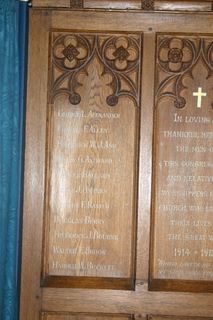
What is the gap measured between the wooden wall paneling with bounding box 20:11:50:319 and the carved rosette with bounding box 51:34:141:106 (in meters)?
0.11

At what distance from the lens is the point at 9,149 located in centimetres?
314

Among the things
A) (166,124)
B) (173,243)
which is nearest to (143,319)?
(173,243)

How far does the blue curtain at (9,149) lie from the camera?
3125mm

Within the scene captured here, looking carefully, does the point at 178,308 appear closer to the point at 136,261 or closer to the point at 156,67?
the point at 136,261

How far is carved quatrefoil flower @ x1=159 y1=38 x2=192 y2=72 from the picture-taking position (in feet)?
10.4

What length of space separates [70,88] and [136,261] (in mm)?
1142

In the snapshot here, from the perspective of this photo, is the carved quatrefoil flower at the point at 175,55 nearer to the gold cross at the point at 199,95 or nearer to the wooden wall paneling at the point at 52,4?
the gold cross at the point at 199,95

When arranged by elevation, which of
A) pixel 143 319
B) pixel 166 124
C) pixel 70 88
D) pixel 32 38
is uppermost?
pixel 32 38

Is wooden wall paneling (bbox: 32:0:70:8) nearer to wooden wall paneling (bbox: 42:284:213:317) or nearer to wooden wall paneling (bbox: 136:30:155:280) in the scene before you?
wooden wall paneling (bbox: 136:30:155:280)

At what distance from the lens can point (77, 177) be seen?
3.19 m

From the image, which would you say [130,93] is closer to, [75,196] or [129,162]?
[129,162]

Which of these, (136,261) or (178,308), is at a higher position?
(136,261)

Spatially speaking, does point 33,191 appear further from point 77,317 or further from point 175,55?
point 175,55

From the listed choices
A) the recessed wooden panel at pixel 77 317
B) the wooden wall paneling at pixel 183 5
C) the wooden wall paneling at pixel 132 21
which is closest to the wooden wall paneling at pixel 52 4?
the wooden wall paneling at pixel 132 21
